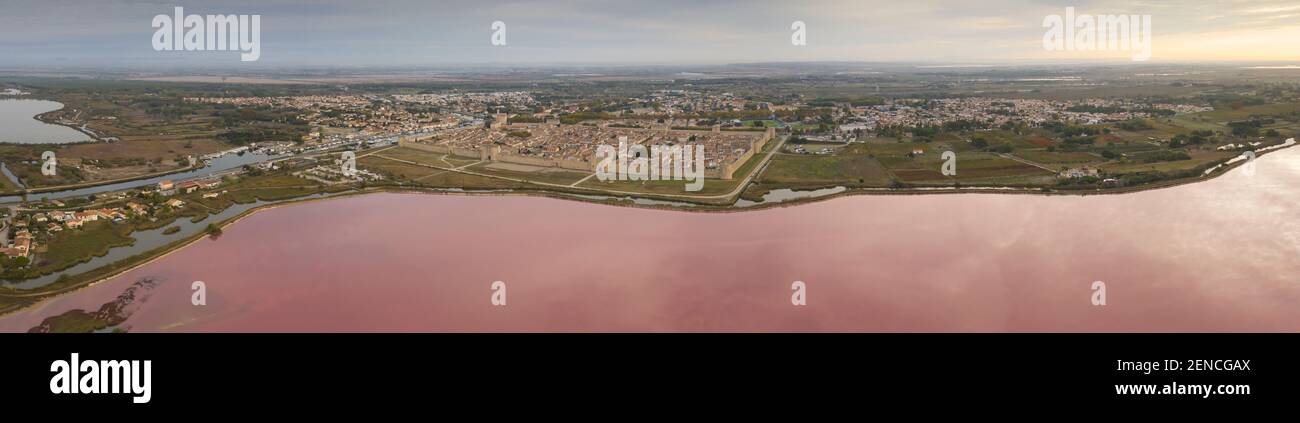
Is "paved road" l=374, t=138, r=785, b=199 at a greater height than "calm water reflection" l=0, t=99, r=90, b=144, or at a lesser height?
lesser

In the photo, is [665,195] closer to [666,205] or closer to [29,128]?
[666,205]

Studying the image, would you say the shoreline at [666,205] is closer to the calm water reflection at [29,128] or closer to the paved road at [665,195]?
the paved road at [665,195]

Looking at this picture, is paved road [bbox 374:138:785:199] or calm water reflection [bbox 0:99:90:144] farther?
calm water reflection [bbox 0:99:90:144]

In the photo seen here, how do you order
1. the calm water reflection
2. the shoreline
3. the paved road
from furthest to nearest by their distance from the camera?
1. the calm water reflection
2. the paved road
3. the shoreline

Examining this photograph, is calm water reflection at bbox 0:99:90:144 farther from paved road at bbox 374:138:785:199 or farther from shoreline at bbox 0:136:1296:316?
shoreline at bbox 0:136:1296:316

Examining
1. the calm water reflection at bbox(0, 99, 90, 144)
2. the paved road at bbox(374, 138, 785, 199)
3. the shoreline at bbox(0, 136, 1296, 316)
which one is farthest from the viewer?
the calm water reflection at bbox(0, 99, 90, 144)

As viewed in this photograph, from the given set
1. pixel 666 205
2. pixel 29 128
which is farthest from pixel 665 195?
pixel 29 128

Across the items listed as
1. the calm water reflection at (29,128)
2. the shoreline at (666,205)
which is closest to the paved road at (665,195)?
the shoreline at (666,205)

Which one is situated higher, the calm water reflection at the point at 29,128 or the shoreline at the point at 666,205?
the calm water reflection at the point at 29,128

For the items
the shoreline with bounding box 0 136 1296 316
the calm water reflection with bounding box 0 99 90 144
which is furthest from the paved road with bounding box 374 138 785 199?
the calm water reflection with bounding box 0 99 90 144

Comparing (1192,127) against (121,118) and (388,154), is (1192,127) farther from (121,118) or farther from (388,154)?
(121,118)

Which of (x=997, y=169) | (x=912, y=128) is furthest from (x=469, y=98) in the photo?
(x=997, y=169)
